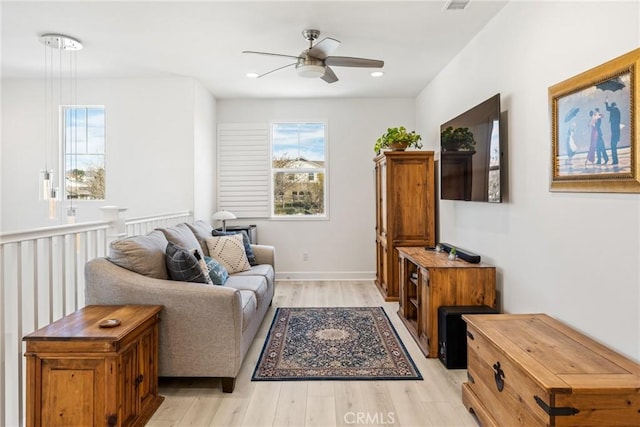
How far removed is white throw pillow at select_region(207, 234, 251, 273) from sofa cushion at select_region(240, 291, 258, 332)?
80cm

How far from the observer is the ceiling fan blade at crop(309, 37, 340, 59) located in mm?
2861

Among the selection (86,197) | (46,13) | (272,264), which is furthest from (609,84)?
(86,197)

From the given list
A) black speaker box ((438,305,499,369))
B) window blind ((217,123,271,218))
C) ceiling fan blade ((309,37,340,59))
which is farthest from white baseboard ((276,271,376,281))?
ceiling fan blade ((309,37,340,59))

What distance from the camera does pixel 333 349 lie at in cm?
306

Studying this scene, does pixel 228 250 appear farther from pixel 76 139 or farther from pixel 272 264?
pixel 76 139

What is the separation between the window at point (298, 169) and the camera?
5.62 metres

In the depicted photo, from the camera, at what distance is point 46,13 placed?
9.63ft

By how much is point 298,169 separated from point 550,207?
3.87 metres

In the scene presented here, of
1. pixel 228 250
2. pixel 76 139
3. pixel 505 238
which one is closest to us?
pixel 505 238

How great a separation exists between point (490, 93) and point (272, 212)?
348 centimetres

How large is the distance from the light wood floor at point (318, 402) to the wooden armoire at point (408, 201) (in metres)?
1.78

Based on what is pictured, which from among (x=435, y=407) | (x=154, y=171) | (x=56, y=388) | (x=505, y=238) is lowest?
(x=435, y=407)

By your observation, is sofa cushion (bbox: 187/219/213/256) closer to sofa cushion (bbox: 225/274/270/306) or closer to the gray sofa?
sofa cushion (bbox: 225/274/270/306)

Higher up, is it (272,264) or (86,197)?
(86,197)
